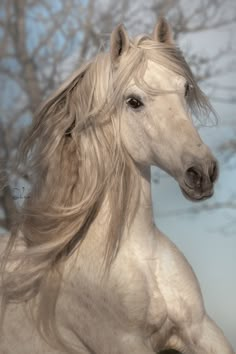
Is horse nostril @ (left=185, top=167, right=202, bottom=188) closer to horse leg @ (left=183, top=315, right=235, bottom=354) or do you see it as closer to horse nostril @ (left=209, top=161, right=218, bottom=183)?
horse nostril @ (left=209, top=161, right=218, bottom=183)

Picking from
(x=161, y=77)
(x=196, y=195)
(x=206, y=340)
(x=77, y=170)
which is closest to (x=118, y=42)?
(x=161, y=77)

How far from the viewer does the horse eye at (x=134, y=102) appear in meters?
1.58

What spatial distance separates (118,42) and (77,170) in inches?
13.6

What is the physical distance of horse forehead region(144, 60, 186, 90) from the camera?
1.56 m

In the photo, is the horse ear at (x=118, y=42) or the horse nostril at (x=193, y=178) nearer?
the horse nostril at (x=193, y=178)

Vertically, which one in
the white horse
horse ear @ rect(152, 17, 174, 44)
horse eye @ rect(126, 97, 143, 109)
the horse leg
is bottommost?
the horse leg

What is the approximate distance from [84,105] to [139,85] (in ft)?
0.61

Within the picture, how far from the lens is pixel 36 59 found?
336cm

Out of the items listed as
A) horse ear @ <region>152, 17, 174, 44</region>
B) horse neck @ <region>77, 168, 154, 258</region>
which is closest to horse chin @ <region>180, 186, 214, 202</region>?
horse neck @ <region>77, 168, 154, 258</region>

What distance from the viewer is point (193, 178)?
1.46 m

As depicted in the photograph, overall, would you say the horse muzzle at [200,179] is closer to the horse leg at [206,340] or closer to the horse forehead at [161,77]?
the horse forehead at [161,77]

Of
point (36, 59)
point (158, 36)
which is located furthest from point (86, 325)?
point (36, 59)

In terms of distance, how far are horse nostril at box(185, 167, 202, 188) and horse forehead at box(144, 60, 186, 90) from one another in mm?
232

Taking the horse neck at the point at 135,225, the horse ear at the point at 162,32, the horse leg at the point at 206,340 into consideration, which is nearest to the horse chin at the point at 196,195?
the horse neck at the point at 135,225
